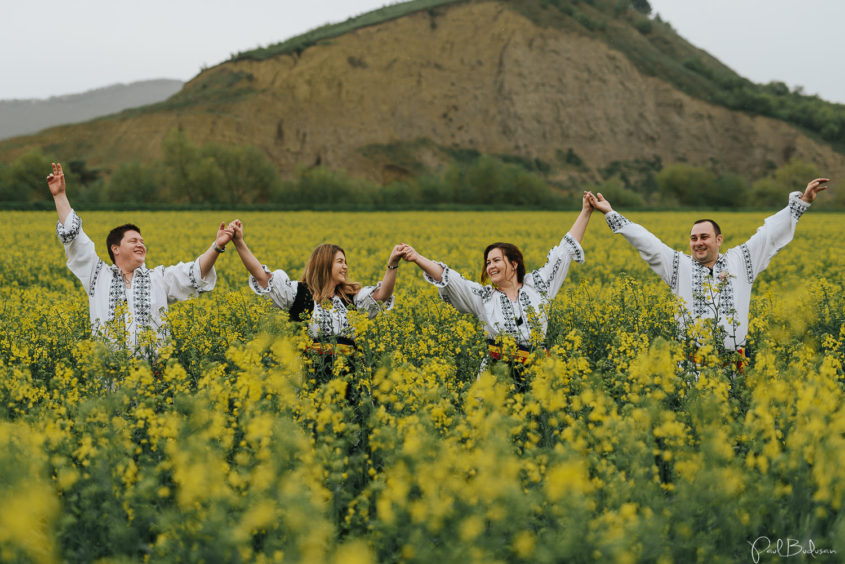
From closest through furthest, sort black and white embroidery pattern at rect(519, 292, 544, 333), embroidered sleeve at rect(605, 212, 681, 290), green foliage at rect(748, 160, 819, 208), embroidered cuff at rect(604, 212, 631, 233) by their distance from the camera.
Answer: black and white embroidery pattern at rect(519, 292, 544, 333), embroidered sleeve at rect(605, 212, 681, 290), embroidered cuff at rect(604, 212, 631, 233), green foliage at rect(748, 160, 819, 208)

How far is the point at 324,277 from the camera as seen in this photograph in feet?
16.0

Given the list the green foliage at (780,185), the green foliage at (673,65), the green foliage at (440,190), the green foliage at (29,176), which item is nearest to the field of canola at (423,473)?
the green foliage at (440,190)

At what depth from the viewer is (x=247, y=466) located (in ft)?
9.32

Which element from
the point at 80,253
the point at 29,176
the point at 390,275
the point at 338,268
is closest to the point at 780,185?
the point at 390,275

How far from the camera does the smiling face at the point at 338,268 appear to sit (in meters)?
4.83

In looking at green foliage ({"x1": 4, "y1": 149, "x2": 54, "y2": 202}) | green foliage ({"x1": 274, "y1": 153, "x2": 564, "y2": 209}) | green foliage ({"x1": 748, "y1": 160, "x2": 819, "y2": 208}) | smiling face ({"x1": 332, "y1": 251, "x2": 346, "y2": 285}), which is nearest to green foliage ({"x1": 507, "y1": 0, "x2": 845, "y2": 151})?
green foliage ({"x1": 748, "y1": 160, "x2": 819, "y2": 208})

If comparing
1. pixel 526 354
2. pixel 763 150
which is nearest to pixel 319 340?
pixel 526 354

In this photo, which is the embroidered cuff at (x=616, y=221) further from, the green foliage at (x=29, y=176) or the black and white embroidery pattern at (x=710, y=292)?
the green foliage at (x=29, y=176)

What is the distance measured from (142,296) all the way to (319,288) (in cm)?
139

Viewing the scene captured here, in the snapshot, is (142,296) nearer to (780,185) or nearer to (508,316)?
(508,316)

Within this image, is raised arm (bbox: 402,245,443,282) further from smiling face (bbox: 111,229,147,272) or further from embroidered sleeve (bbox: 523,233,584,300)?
smiling face (bbox: 111,229,147,272)

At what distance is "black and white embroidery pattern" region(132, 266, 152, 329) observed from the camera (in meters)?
4.75

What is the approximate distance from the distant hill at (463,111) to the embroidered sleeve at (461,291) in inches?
2598

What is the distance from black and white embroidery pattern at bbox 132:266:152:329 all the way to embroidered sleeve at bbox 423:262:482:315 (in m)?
2.21
